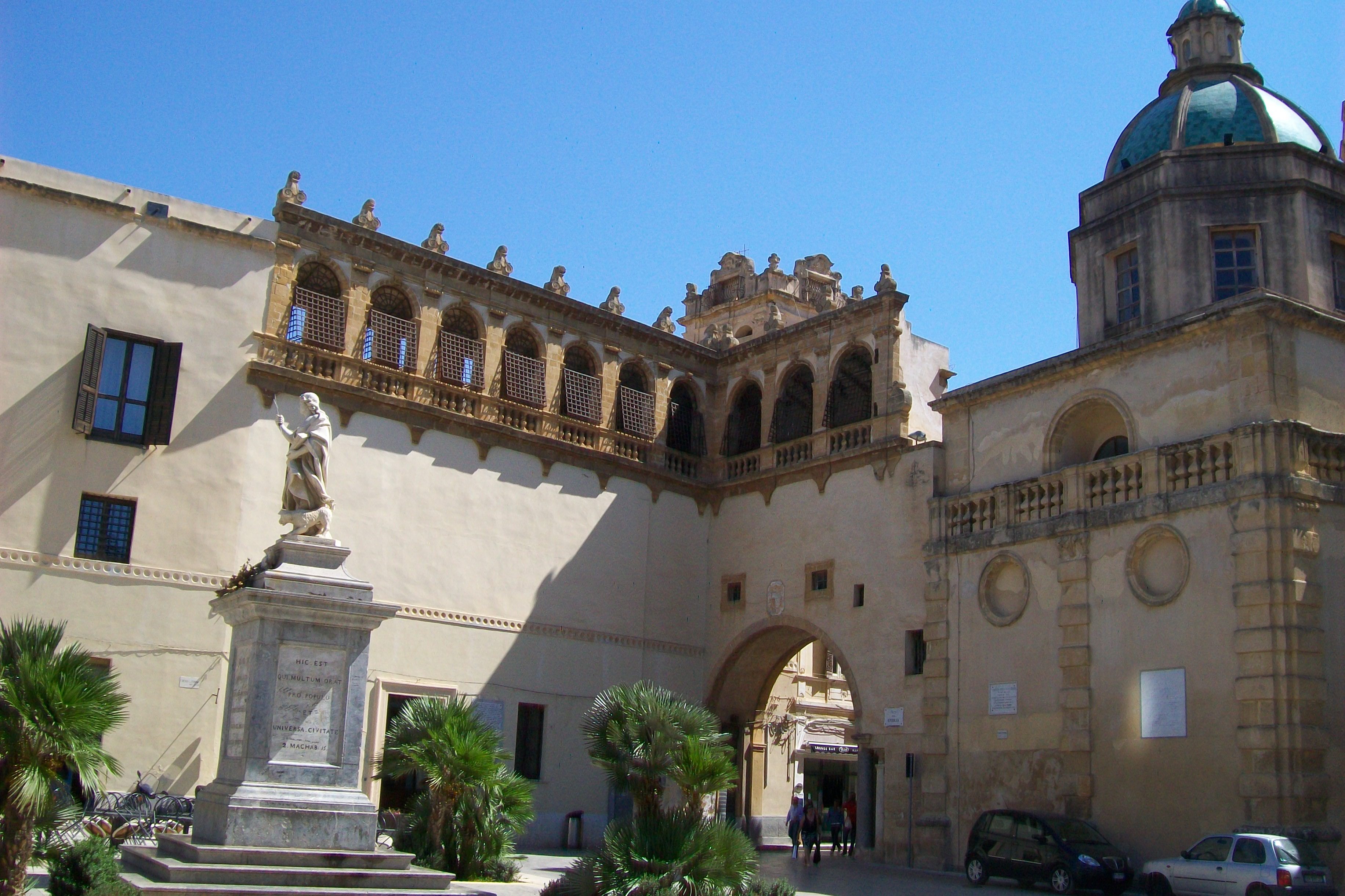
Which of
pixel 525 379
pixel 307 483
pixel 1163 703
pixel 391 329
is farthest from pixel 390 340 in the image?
pixel 1163 703

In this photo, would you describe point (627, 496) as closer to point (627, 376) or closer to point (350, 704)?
point (627, 376)

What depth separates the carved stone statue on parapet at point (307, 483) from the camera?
1456cm

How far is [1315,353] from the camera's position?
2156 cm

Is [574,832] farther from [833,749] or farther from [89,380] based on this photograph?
[89,380]

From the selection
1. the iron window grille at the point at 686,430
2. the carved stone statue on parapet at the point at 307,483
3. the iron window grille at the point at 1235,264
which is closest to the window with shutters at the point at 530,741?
the iron window grille at the point at 686,430

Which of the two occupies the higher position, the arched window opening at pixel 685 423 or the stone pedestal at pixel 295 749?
the arched window opening at pixel 685 423

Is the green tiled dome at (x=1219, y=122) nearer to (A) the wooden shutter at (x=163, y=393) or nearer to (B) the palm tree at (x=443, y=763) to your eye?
(B) the palm tree at (x=443, y=763)

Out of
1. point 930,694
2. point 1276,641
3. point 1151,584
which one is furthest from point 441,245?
point 1276,641

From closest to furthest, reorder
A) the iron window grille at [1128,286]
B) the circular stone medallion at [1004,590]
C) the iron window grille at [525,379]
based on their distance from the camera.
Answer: the circular stone medallion at [1004,590]
the iron window grille at [1128,286]
the iron window grille at [525,379]

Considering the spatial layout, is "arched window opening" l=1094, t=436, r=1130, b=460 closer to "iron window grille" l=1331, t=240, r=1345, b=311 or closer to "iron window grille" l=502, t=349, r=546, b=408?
"iron window grille" l=1331, t=240, r=1345, b=311

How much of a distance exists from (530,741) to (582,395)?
782 cm

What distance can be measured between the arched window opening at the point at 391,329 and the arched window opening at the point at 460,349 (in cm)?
67

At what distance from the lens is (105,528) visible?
23047mm

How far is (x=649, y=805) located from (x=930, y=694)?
1153 centimetres
